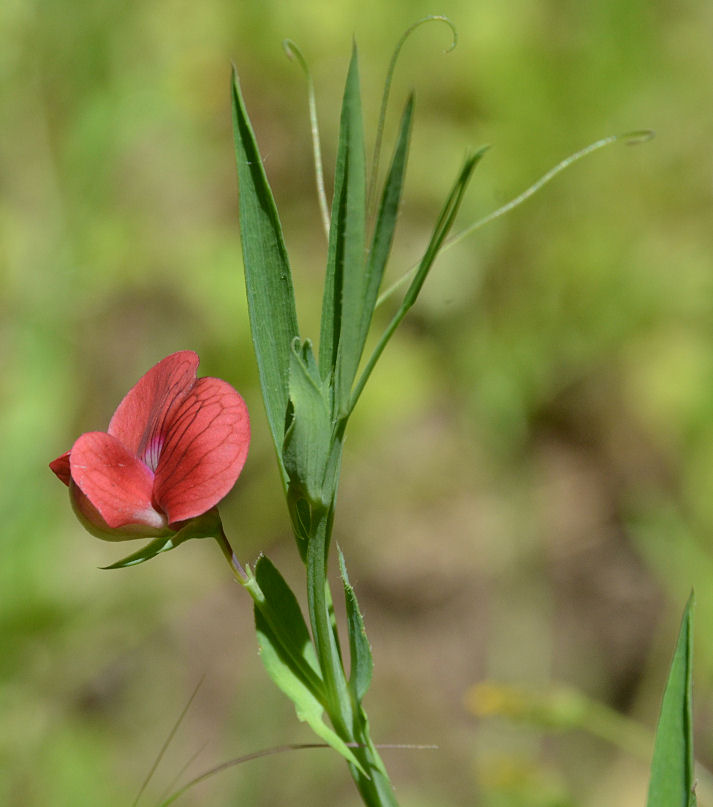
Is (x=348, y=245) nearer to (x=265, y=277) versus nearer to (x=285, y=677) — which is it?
(x=265, y=277)

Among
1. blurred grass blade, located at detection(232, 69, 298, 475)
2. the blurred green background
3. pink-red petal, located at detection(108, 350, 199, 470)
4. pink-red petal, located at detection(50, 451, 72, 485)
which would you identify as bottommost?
the blurred green background

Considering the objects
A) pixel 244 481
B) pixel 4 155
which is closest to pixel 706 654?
pixel 244 481

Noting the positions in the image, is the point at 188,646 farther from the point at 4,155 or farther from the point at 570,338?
the point at 4,155

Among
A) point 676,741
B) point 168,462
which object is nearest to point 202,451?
point 168,462

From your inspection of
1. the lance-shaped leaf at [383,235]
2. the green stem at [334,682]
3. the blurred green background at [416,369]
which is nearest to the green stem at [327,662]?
the green stem at [334,682]

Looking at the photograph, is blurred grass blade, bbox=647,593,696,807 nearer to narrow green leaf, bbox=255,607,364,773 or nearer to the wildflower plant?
the wildflower plant

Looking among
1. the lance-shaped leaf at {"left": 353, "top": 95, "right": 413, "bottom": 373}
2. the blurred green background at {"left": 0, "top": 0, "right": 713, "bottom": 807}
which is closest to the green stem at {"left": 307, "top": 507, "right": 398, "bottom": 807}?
the lance-shaped leaf at {"left": 353, "top": 95, "right": 413, "bottom": 373}

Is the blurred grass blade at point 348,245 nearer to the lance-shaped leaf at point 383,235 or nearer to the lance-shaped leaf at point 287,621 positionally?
the lance-shaped leaf at point 383,235
